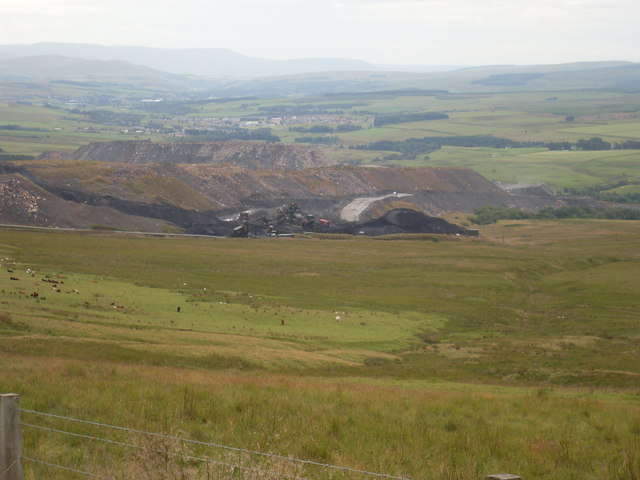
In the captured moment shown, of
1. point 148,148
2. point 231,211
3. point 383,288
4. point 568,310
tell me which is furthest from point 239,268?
point 148,148

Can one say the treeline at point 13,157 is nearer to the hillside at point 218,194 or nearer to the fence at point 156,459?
the hillside at point 218,194

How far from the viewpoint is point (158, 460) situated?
39.5ft

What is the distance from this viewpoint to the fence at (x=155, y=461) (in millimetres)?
10547

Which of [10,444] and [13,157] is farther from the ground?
[10,444]

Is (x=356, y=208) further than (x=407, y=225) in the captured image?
Yes

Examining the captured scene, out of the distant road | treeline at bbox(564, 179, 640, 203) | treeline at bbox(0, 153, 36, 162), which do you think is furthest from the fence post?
treeline at bbox(0, 153, 36, 162)

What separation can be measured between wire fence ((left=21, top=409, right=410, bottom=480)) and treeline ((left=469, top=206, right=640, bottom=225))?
12896 centimetres

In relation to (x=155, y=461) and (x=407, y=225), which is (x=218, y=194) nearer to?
(x=407, y=225)

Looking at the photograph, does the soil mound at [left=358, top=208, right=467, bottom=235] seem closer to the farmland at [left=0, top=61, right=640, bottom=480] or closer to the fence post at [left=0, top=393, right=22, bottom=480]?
the farmland at [left=0, top=61, right=640, bottom=480]

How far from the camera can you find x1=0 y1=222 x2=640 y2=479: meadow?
47.7ft

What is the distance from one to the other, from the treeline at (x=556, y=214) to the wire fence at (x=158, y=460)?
423ft

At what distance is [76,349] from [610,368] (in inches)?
897

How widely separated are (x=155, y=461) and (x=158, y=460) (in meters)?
0.06

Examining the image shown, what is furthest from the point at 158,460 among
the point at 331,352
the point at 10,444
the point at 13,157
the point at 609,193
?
the point at 13,157
